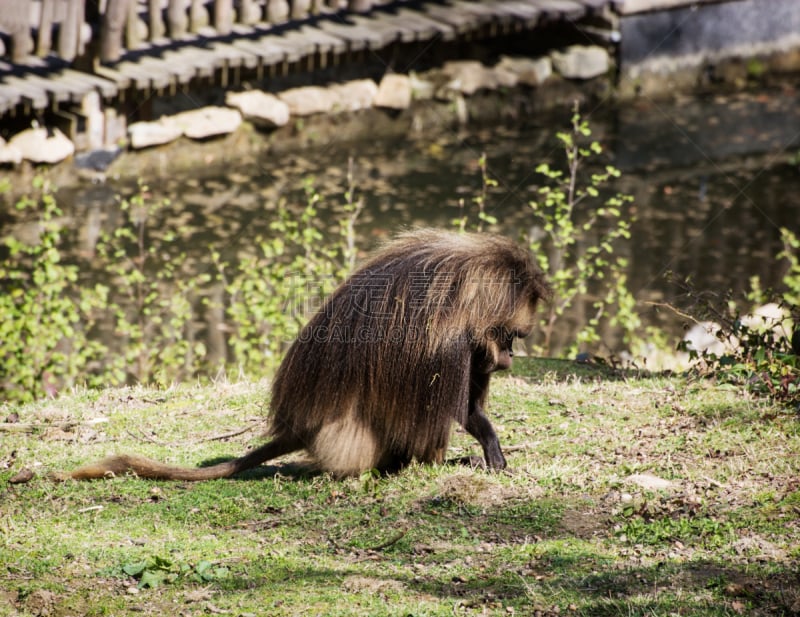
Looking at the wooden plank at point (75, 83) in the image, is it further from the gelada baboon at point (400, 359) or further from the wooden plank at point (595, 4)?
the wooden plank at point (595, 4)

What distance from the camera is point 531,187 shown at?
36.1 ft

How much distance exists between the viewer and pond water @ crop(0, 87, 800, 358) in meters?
9.70

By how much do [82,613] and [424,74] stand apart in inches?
370

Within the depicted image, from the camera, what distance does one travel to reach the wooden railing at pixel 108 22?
9.26 metres

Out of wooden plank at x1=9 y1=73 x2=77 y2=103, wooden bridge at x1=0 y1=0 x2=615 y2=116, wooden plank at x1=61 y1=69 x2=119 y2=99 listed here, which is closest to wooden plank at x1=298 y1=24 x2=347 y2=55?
wooden bridge at x1=0 y1=0 x2=615 y2=116

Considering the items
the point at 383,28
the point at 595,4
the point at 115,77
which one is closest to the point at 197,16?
the point at 115,77

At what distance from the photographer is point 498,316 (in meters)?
4.70

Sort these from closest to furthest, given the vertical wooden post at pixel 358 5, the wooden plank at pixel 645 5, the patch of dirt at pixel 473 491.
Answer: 1. the patch of dirt at pixel 473 491
2. the vertical wooden post at pixel 358 5
3. the wooden plank at pixel 645 5

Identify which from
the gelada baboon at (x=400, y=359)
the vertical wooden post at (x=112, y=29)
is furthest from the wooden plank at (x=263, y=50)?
the gelada baboon at (x=400, y=359)

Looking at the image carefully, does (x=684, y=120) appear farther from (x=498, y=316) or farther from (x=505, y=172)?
(x=498, y=316)

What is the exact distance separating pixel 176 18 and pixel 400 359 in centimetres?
654

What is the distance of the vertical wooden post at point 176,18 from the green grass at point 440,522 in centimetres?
529

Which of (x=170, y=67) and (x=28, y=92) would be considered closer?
(x=28, y=92)

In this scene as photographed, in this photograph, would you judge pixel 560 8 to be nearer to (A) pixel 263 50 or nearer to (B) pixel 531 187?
(B) pixel 531 187
